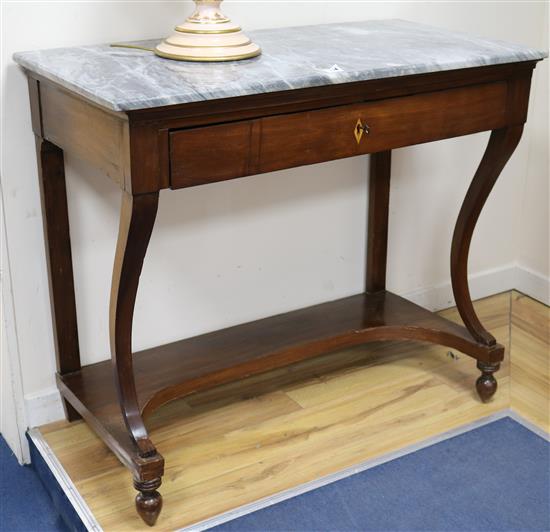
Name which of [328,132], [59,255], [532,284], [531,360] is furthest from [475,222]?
[59,255]

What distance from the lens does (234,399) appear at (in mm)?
2209

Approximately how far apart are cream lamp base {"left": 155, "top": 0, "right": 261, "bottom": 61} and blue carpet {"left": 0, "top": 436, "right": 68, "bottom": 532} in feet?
3.16

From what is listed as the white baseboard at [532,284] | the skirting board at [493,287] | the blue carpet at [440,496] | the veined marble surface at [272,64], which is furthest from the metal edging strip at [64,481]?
the white baseboard at [532,284]

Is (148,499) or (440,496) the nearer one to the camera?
(148,499)

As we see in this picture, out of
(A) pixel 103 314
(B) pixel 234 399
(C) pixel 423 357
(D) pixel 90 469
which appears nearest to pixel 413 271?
(C) pixel 423 357

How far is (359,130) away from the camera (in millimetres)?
1735

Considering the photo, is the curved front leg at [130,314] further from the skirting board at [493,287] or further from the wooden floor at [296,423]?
the skirting board at [493,287]

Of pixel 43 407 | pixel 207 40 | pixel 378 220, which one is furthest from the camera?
pixel 378 220

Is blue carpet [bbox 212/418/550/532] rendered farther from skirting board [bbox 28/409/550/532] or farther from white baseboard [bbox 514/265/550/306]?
white baseboard [bbox 514/265/550/306]

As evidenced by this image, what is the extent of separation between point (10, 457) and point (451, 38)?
136 centimetres

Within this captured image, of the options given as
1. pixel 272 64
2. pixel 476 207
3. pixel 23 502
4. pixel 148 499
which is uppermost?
pixel 272 64

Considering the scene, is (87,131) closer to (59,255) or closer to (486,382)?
(59,255)

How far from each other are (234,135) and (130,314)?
1.29 ft

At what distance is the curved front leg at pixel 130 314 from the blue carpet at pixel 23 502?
0.22 metres
